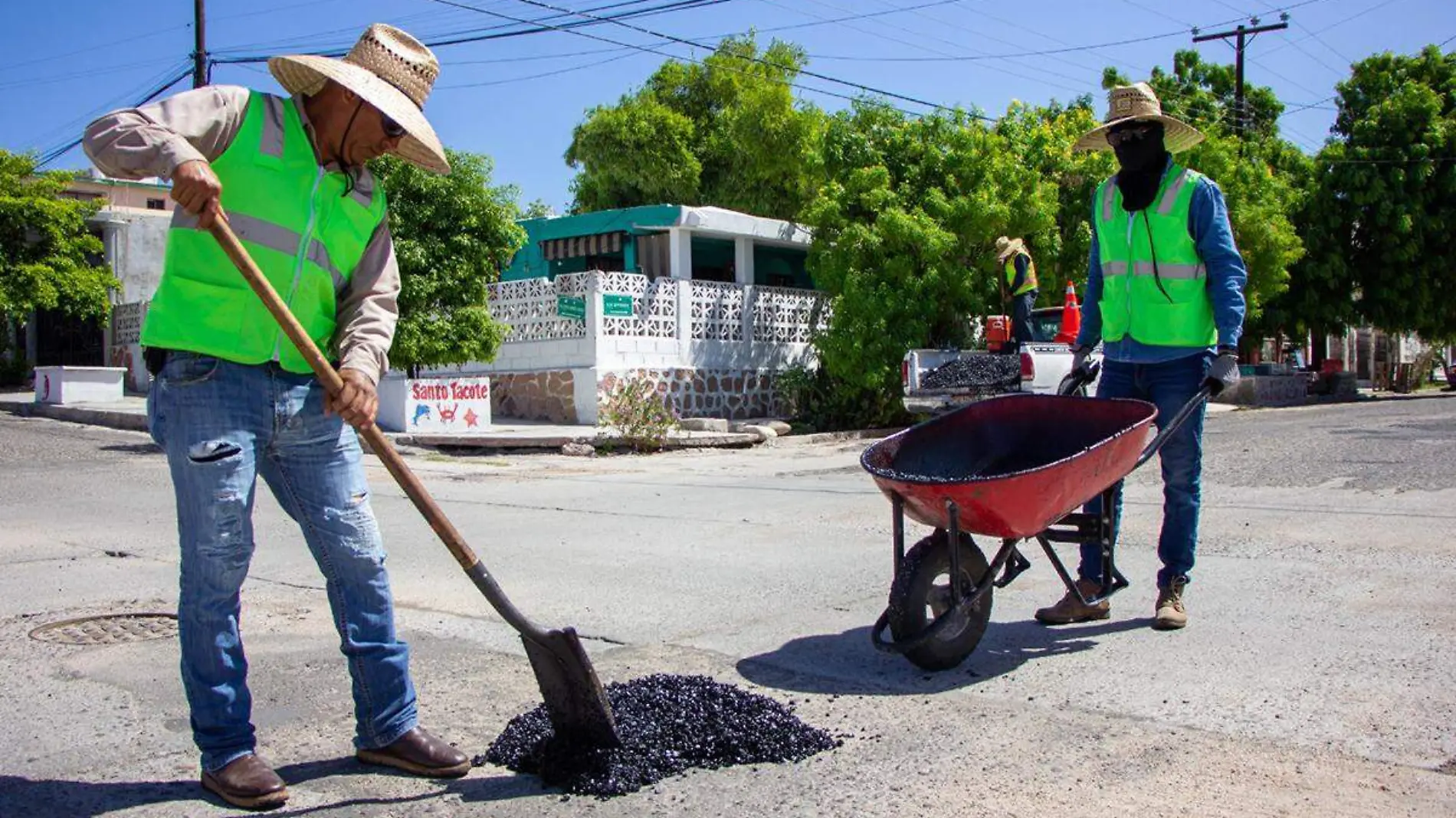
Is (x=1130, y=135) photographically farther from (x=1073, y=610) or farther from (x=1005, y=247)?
(x=1005, y=247)

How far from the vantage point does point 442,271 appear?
15.3m

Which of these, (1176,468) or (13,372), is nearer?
(1176,468)

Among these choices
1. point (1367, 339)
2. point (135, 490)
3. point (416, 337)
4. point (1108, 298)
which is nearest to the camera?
point (1108, 298)

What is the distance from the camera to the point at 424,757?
123 inches

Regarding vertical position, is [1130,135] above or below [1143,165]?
above

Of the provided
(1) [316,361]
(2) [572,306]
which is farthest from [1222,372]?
(2) [572,306]

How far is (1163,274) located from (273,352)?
3.45 m

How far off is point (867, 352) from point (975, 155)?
12.3ft

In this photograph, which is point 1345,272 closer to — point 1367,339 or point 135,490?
point 1367,339

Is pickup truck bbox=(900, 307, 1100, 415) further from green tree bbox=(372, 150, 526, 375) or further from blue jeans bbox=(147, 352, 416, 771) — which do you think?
blue jeans bbox=(147, 352, 416, 771)

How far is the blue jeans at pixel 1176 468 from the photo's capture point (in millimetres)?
4691

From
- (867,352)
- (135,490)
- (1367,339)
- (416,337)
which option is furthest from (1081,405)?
(1367,339)

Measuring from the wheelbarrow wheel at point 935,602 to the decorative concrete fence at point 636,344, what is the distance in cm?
1430

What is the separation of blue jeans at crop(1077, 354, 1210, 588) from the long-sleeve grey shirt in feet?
9.35
